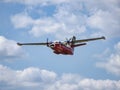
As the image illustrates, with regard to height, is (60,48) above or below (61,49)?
above

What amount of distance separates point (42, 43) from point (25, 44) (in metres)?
8.33

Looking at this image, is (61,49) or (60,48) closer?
(60,48)

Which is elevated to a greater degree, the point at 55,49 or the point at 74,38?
the point at 74,38

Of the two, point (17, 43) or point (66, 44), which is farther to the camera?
point (17, 43)

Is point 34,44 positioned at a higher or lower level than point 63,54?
higher

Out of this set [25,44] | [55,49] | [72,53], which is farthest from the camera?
[25,44]

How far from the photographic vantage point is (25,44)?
155 meters

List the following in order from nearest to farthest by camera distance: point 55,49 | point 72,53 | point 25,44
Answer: point 55,49, point 72,53, point 25,44

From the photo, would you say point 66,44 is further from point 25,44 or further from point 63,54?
point 25,44

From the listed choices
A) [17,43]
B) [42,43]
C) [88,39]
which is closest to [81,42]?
[88,39]

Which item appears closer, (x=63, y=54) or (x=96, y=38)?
(x=63, y=54)

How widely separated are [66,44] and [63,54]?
6361 mm

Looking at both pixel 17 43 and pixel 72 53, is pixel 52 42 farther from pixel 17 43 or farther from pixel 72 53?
pixel 17 43

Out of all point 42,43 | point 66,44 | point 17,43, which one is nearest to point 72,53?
point 66,44
